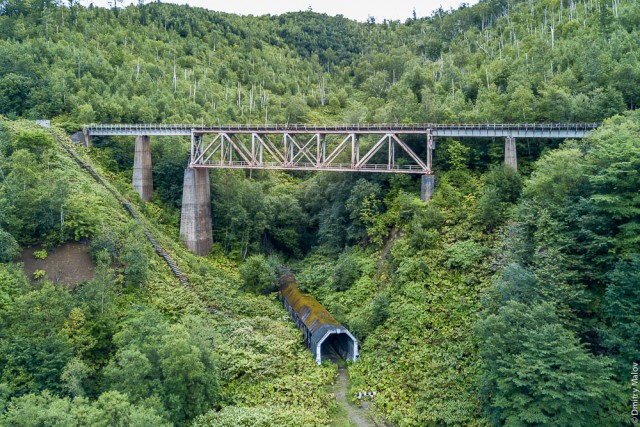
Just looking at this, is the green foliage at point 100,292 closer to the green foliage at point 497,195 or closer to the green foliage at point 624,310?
the green foliage at point 497,195

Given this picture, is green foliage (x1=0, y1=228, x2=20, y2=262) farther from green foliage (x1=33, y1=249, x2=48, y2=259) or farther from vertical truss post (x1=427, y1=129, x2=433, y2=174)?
vertical truss post (x1=427, y1=129, x2=433, y2=174)

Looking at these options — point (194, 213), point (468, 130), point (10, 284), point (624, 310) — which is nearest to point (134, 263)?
point (10, 284)

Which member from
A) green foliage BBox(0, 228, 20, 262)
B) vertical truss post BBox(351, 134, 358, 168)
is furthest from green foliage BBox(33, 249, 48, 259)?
vertical truss post BBox(351, 134, 358, 168)

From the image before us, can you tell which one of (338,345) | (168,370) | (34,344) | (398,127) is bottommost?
(338,345)

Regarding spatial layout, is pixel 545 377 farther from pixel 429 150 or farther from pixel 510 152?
pixel 429 150

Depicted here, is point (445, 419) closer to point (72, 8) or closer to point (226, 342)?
point (226, 342)

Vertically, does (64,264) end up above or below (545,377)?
above
